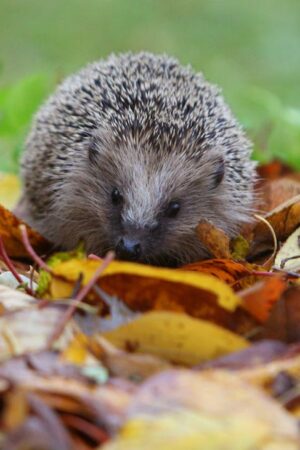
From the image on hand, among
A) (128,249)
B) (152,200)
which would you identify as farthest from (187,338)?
(152,200)

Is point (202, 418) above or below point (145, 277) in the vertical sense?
below

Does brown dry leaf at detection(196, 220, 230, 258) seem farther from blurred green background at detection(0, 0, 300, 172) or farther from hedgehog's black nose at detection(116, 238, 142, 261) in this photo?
blurred green background at detection(0, 0, 300, 172)

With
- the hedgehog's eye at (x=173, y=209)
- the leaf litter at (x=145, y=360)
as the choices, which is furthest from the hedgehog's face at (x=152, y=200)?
the leaf litter at (x=145, y=360)

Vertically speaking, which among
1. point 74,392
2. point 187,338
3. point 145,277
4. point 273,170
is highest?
point 273,170

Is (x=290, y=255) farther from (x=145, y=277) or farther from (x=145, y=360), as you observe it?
(x=145, y=360)

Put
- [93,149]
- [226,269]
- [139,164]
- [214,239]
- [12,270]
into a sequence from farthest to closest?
1. [93,149]
2. [139,164]
3. [214,239]
4. [226,269]
5. [12,270]

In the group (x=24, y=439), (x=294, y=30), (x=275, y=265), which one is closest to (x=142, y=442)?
(x=24, y=439)

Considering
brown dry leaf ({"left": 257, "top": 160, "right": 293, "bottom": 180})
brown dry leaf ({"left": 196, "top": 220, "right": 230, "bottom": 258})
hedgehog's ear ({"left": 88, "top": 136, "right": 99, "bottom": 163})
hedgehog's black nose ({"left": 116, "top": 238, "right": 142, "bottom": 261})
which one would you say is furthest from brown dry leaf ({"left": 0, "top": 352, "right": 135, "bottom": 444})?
brown dry leaf ({"left": 257, "top": 160, "right": 293, "bottom": 180})
